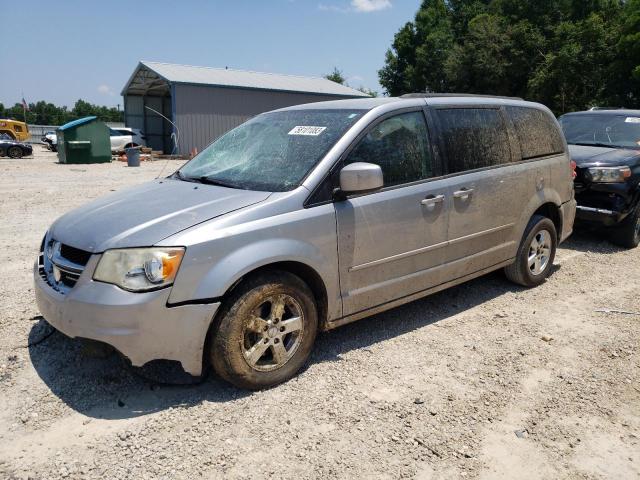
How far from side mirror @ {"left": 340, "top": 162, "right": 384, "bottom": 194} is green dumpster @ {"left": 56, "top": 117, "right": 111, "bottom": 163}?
2119 cm

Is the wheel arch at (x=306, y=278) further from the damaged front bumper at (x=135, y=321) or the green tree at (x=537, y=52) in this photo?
the green tree at (x=537, y=52)

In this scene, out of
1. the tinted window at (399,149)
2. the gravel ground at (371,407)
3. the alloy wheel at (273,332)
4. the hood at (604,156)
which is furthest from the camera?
the hood at (604,156)

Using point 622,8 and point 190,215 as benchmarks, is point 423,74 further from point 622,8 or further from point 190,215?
point 190,215

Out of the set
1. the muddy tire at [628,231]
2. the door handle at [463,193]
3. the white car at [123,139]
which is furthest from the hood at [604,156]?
the white car at [123,139]

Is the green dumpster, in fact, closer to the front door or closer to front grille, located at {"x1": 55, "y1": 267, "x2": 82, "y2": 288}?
front grille, located at {"x1": 55, "y1": 267, "x2": 82, "y2": 288}

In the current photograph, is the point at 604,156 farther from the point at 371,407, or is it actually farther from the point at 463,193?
the point at 371,407

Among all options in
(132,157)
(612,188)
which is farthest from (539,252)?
(132,157)

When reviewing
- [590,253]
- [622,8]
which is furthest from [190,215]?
[622,8]

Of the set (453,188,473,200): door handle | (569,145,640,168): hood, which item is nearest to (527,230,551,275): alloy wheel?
(453,188,473,200): door handle

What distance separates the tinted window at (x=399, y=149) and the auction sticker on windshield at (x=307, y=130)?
33 centimetres

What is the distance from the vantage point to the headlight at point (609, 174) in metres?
6.70

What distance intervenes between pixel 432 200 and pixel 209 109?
24.6 meters

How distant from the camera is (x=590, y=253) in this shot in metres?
6.77

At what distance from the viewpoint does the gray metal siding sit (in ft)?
85.7
